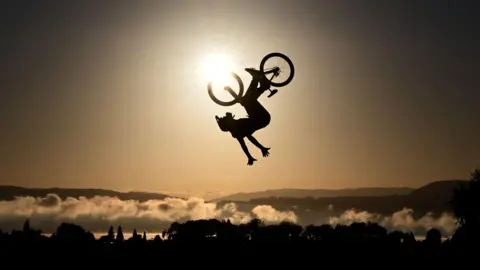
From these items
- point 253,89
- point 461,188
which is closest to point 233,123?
point 253,89

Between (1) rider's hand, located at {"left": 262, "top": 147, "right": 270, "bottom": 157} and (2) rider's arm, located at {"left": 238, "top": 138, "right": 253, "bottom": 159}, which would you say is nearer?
(1) rider's hand, located at {"left": 262, "top": 147, "right": 270, "bottom": 157}

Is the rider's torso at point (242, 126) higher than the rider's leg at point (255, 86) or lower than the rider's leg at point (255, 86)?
lower

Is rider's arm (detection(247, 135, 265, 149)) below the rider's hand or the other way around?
the other way around

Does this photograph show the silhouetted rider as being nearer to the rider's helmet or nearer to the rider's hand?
the rider's helmet

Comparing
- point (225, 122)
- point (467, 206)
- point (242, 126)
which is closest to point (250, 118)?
point (242, 126)

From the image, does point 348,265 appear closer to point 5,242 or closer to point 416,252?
point 416,252

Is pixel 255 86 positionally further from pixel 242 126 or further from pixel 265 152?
pixel 265 152

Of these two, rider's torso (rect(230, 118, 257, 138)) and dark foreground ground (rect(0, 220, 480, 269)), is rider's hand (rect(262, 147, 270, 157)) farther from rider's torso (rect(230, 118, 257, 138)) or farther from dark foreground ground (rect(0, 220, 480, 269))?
dark foreground ground (rect(0, 220, 480, 269))

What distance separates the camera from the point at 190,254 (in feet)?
461

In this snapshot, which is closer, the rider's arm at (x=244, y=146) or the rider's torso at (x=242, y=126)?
the rider's torso at (x=242, y=126)

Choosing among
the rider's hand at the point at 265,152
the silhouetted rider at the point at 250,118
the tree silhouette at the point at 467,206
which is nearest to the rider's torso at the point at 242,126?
the silhouetted rider at the point at 250,118

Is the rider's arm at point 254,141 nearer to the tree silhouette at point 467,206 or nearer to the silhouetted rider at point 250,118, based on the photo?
the silhouetted rider at point 250,118

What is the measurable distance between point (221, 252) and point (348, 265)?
3026 cm

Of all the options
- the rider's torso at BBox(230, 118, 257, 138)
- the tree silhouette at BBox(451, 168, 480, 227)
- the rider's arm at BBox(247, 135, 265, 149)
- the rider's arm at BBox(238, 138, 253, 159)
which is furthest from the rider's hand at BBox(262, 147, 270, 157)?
the tree silhouette at BBox(451, 168, 480, 227)
